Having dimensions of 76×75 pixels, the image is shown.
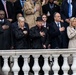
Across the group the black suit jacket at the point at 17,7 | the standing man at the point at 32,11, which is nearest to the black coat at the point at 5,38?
the standing man at the point at 32,11

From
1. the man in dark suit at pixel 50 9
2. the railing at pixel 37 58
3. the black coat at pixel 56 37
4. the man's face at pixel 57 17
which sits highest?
the man in dark suit at pixel 50 9

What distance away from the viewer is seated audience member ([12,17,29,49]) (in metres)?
11.4

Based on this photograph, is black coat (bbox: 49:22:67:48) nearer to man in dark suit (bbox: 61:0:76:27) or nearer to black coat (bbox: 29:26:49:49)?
black coat (bbox: 29:26:49:49)

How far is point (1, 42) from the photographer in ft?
39.2

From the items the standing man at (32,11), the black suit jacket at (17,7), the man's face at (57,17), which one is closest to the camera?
the man's face at (57,17)

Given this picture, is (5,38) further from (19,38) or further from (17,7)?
(17,7)

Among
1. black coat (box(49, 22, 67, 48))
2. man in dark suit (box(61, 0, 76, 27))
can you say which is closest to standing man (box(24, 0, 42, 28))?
man in dark suit (box(61, 0, 76, 27))

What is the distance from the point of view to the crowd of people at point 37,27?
38.0 feet

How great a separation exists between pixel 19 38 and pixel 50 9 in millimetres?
2046

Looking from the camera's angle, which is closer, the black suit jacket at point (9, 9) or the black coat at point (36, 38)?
the black coat at point (36, 38)

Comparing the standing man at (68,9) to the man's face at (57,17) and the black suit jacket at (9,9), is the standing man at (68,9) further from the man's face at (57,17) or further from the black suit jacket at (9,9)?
the black suit jacket at (9,9)

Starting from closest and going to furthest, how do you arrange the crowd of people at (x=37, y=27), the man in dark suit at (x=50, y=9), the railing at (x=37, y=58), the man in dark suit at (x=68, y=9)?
the railing at (x=37, y=58)
the crowd of people at (x=37, y=27)
the man in dark suit at (x=68, y=9)
the man in dark suit at (x=50, y=9)

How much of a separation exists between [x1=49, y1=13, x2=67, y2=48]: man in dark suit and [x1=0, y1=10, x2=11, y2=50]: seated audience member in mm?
1165

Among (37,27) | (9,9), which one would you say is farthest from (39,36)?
(9,9)
